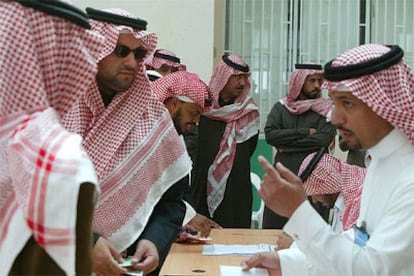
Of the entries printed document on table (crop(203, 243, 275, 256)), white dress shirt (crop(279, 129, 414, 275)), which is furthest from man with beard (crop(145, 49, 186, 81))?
white dress shirt (crop(279, 129, 414, 275))

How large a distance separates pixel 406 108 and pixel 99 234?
1.30 m

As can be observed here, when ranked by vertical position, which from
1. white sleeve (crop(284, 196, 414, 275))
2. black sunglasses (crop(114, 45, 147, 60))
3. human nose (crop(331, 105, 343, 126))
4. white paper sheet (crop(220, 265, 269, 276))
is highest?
black sunglasses (crop(114, 45, 147, 60))

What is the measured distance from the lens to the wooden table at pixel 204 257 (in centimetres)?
272

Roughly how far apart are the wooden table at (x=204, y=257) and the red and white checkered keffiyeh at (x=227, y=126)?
1.34m

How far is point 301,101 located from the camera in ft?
18.5

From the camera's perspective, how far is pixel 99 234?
104 inches

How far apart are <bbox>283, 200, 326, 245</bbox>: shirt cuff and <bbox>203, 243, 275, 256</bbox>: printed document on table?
39.4 inches

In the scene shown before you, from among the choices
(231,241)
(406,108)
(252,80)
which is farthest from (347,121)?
(252,80)

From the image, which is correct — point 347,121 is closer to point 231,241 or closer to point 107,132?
point 107,132

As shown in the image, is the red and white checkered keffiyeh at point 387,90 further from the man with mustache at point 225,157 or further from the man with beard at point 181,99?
the man with mustache at point 225,157

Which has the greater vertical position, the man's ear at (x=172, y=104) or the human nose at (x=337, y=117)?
the human nose at (x=337, y=117)

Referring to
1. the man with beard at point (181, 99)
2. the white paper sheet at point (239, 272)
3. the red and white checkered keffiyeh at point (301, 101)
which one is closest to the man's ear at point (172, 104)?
the man with beard at point (181, 99)

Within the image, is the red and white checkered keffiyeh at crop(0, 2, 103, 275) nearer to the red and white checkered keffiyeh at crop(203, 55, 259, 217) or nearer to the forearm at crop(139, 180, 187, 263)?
the forearm at crop(139, 180, 187, 263)

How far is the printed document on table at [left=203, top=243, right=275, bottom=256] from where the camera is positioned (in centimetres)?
307
